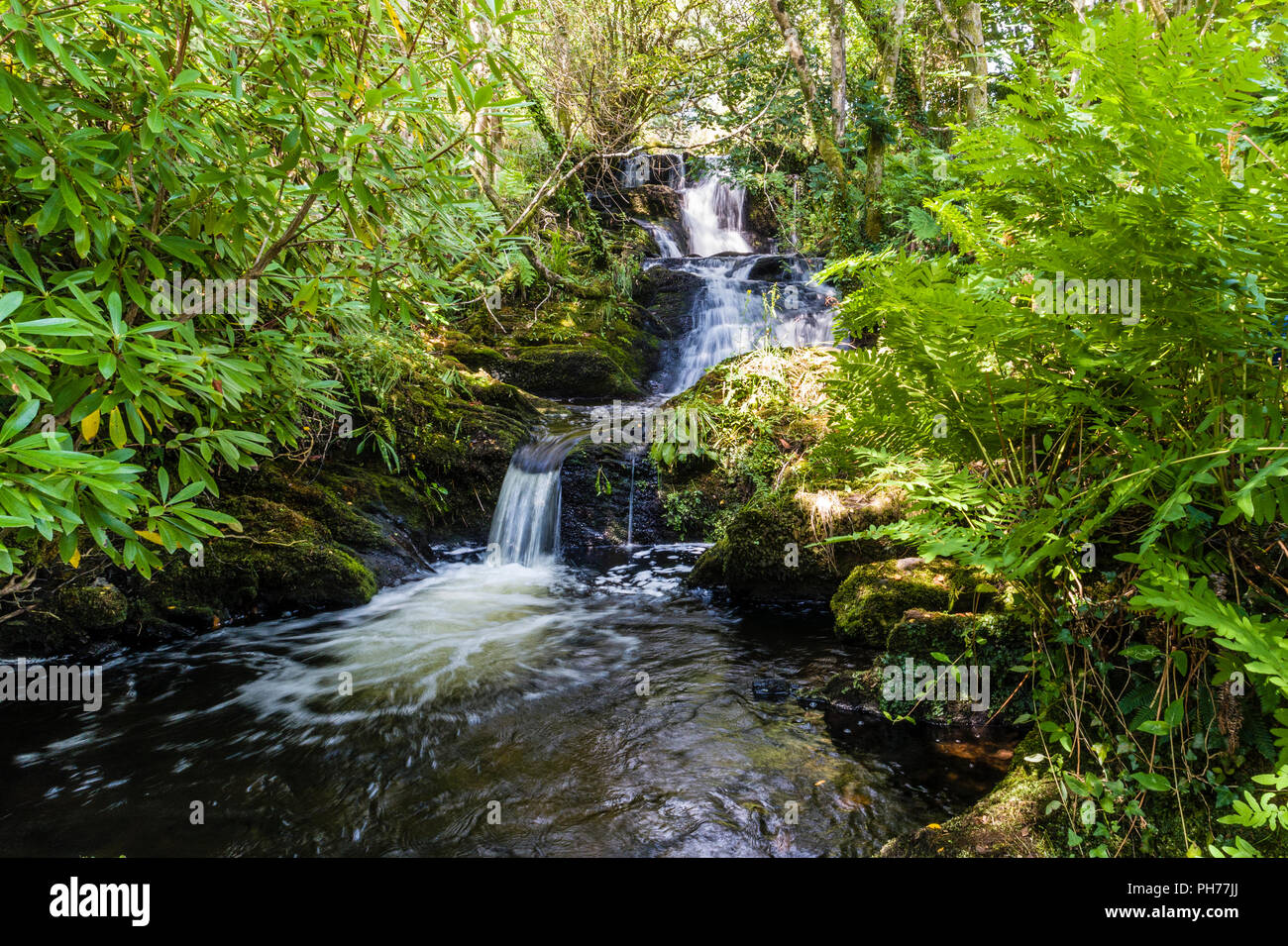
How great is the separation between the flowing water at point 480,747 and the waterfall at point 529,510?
1593 millimetres

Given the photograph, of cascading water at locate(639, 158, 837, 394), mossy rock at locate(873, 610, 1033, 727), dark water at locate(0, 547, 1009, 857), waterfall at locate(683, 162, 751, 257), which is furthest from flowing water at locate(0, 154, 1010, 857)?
waterfall at locate(683, 162, 751, 257)

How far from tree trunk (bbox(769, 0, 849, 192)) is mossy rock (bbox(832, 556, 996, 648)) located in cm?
726

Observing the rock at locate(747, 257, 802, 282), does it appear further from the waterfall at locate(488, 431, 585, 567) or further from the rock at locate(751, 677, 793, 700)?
the rock at locate(751, 677, 793, 700)

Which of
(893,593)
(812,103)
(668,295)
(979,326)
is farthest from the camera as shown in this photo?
(668,295)

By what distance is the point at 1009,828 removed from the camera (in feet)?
7.25

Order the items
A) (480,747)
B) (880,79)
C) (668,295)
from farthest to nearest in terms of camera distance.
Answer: (668,295)
(880,79)
(480,747)

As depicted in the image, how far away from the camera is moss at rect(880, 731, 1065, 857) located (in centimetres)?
215

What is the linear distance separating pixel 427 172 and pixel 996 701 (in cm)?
384

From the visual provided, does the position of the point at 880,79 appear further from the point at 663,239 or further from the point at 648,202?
the point at 648,202

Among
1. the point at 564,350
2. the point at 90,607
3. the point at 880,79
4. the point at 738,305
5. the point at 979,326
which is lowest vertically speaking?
the point at 90,607

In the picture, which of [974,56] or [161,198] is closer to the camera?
[161,198]

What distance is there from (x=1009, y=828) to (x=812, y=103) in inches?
417

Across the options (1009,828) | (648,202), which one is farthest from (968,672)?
(648,202)
